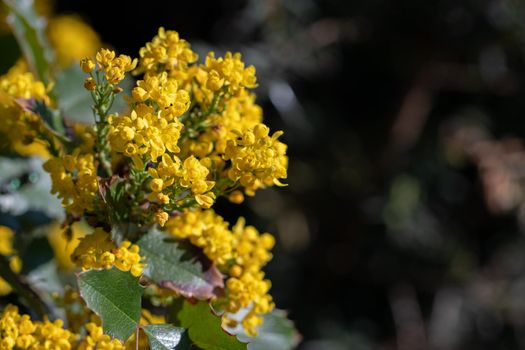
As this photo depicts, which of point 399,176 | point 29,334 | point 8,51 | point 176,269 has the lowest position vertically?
point 29,334

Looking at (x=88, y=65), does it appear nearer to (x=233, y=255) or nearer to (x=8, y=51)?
(x=233, y=255)

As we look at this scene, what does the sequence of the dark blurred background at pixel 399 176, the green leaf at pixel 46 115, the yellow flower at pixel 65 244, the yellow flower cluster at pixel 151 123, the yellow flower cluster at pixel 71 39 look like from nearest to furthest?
the yellow flower cluster at pixel 151 123
the green leaf at pixel 46 115
the yellow flower at pixel 65 244
the dark blurred background at pixel 399 176
the yellow flower cluster at pixel 71 39

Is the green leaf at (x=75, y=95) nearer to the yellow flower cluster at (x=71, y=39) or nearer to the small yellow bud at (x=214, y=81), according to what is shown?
the small yellow bud at (x=214, y=81)

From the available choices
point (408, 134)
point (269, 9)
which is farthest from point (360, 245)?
point (269, 9)

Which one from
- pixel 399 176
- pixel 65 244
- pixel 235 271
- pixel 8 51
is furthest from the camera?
pixel 399 176

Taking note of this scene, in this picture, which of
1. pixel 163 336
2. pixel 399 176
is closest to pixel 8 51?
pixel 163 336

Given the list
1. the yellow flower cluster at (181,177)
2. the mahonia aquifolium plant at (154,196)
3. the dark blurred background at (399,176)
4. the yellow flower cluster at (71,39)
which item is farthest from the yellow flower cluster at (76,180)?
the yellow flower cluster at (71,39)

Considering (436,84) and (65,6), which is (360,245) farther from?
(65,6)
